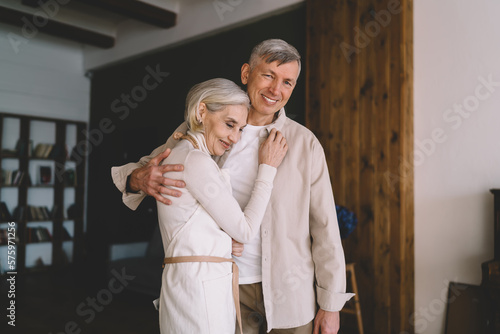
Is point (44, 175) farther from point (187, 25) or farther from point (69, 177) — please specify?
point (187, 25)

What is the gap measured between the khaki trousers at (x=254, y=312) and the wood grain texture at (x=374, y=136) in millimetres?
2123

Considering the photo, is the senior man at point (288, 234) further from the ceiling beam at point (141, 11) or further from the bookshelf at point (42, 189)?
the bookshelf at point (42, 189)

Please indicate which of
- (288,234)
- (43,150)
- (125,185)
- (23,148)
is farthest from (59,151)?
(288,234)

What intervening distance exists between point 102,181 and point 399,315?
231 inches

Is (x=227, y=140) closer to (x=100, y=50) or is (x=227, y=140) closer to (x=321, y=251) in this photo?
(x=321, y=251)

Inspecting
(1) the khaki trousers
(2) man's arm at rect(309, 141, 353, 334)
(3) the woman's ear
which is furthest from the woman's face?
(1) the khaki trousers

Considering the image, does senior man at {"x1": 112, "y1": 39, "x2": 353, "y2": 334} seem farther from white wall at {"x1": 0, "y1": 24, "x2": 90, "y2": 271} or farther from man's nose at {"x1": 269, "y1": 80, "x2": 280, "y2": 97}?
white wall at {"x1": 0, "y1": 24, "x2": 90, "y2": 271}

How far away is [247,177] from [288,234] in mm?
298

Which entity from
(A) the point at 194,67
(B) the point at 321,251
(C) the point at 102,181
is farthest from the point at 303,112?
(C) the point at 102,181

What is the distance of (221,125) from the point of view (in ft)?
4.97

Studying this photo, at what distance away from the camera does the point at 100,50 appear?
7629 mm

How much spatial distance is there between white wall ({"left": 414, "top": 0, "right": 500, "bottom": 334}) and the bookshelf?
6.43 m

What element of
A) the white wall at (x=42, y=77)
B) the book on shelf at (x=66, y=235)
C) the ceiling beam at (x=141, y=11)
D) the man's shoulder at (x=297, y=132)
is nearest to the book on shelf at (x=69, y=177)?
the book on shelf at (x=66, y=235)

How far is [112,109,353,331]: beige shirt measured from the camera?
1.58 meters
